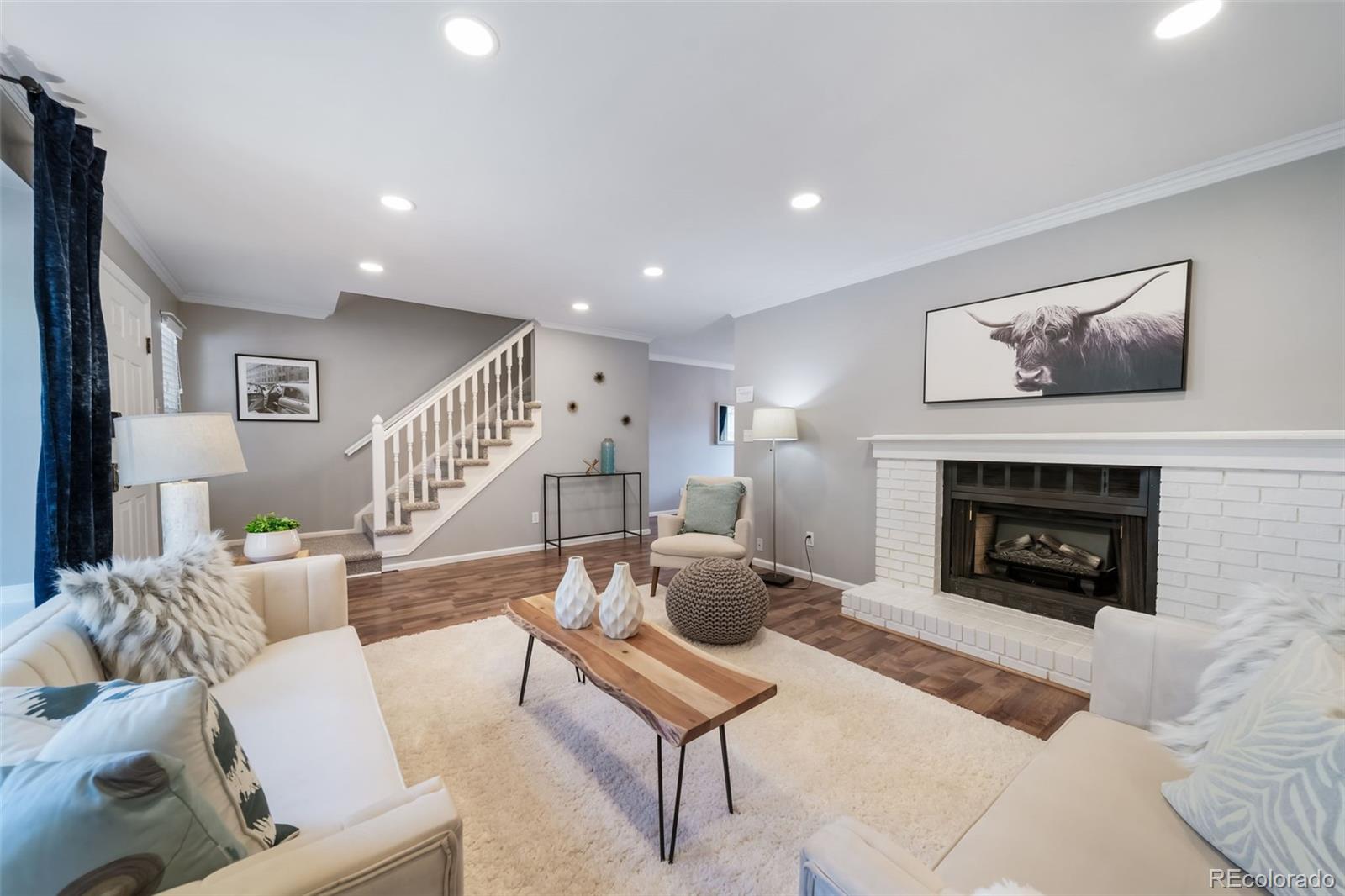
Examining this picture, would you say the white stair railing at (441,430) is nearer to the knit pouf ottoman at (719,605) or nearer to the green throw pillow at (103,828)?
the knit pouf ottoman at (719,605)

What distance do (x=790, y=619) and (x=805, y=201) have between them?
2430 mm

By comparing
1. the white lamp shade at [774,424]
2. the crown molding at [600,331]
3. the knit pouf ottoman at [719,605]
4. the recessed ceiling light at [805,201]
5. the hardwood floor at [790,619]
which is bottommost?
the hardwood floor at [790,619]

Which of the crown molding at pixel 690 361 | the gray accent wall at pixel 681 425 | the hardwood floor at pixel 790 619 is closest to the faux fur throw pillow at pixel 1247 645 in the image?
the hardwood floor at pixel 790 619

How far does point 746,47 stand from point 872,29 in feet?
1.21

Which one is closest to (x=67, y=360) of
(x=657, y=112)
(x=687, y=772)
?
(x=657, y=112)

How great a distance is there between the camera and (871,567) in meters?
3.56

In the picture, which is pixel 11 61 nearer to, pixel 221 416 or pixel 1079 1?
pixel 221 416

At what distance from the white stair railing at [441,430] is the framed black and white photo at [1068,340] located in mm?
3649

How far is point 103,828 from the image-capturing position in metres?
0.55

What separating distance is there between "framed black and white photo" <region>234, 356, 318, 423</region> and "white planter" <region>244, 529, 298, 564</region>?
8.93 ft

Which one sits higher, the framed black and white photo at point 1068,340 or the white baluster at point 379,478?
the framed black and white photo at point 1068,340

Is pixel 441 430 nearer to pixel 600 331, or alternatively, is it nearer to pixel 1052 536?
pixel 600 331

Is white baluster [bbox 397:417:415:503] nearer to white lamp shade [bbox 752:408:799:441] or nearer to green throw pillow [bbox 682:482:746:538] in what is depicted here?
green throw pillow [bbox 682:482:746:538]

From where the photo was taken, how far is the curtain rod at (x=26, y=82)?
1612 mm
